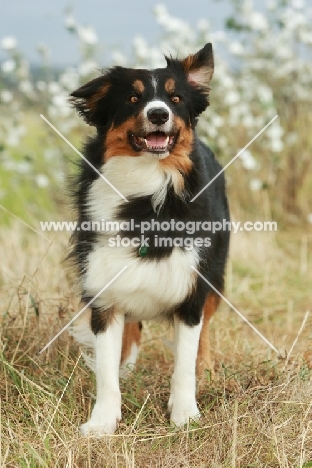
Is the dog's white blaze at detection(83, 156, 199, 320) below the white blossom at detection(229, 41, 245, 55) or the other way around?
below

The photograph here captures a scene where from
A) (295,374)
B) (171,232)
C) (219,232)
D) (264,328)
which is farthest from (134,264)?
(264,328)

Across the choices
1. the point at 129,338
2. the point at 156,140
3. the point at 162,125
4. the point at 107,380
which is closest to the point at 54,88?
the point at 129,338

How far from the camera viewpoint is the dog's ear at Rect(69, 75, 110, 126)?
4229 mm

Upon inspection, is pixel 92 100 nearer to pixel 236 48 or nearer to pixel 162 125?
pixel 162 125

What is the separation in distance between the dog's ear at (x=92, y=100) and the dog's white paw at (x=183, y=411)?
1613 millimetres

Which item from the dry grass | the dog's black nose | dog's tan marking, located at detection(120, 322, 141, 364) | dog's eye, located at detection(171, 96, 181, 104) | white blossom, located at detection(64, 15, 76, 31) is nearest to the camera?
the dry grass

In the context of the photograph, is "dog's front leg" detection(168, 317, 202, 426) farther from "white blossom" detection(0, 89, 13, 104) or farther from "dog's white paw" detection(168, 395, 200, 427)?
"white blossom" detection(0, 89, 13, 104)

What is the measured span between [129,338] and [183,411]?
836 mm

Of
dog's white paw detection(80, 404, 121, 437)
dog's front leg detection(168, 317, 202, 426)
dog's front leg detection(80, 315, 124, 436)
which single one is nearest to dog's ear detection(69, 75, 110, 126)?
Result: dog's front leg detection(80, 315, 124, 436)

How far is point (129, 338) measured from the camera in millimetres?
4793

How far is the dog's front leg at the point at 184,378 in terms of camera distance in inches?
161

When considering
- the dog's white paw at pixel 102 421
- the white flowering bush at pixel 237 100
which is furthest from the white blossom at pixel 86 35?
the dog's white paw at pixel 102 421

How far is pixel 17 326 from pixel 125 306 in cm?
90

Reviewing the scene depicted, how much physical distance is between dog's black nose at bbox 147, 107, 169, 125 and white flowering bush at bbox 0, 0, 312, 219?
155 inches
